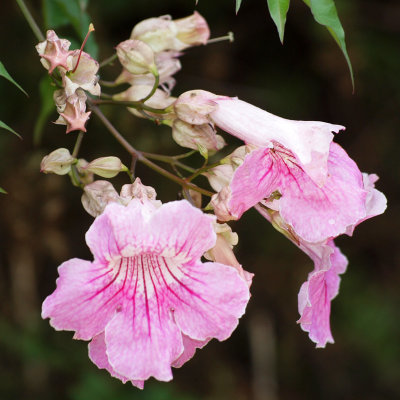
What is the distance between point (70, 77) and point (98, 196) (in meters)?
0.33

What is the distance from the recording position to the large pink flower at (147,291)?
5.62ft

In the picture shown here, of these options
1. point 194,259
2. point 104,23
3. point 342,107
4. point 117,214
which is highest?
point 117,214

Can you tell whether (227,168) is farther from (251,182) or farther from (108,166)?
(108,166)

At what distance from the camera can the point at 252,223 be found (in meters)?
4.95

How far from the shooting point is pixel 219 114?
1.95m

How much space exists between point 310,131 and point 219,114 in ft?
0.86

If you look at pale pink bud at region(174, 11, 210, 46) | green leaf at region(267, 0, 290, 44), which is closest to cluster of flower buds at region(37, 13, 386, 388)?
green leaf at region(267, 0, 290, 44)

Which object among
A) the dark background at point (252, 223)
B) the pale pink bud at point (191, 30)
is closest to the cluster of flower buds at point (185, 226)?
the pale pink bud at point (191, 30)

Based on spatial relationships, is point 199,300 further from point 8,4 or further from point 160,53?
point 8,4

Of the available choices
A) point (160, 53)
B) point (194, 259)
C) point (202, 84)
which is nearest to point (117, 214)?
point (194, 259)

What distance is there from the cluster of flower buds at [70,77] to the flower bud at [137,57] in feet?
0.69

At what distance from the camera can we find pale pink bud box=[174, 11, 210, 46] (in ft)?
7.58

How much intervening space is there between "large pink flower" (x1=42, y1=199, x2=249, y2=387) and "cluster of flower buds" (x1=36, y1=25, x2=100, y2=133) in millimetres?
280

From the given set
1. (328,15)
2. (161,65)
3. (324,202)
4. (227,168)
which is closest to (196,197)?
(227,168)
